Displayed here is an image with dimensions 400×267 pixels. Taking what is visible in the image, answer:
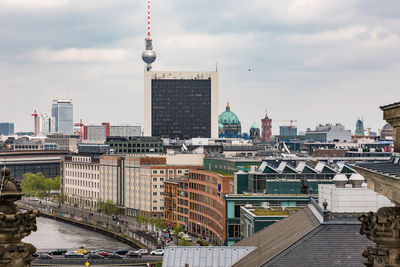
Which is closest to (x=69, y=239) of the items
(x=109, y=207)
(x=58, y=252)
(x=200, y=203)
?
(x=200, y=203)

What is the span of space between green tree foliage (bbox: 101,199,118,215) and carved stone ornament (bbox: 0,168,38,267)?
16263 centimetres

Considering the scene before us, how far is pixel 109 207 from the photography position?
170875 millimetres

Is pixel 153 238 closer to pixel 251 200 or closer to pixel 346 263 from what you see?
pixel 251 200

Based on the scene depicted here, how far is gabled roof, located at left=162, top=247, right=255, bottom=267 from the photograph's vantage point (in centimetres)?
3891

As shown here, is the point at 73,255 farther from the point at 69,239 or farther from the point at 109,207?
the point at 109,207

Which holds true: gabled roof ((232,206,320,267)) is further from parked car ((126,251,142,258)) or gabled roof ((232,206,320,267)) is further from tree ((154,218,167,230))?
tree ((154,218,167,230))

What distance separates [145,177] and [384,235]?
515ft

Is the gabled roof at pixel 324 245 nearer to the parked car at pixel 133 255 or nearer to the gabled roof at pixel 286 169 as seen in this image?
the gabled roof at pixel 286 169

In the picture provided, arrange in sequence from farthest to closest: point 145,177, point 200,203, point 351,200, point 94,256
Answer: point 145,177 → point 200,203 → point 94,256 → point 351,200

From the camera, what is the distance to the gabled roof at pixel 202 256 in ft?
128

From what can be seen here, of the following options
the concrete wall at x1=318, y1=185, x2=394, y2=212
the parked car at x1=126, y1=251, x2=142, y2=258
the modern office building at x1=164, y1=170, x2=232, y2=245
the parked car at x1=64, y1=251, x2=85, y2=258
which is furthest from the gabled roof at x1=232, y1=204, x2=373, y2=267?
the parked car at x1=64, y1=251, x2=85, y2=258

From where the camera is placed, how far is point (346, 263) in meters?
28.8

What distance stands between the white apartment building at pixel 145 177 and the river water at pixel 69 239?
14812 millimetres

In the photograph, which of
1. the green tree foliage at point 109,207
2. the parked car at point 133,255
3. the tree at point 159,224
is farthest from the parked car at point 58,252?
the green tree foliage at point 109,207
